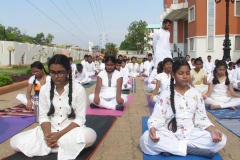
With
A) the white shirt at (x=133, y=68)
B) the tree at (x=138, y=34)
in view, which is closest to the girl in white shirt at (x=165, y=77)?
the white shirt at (x=133, y=68)

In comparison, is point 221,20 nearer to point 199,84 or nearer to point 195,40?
point 195,40

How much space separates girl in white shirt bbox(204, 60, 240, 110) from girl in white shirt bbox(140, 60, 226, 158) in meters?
3.00

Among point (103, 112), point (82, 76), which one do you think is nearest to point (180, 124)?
point (103, 112)

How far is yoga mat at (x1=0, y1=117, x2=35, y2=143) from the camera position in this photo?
4.34 metres

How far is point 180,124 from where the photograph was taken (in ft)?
11.0

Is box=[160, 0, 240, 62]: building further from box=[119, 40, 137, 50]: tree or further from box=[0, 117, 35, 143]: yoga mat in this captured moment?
box=[119, 40, 137, 50]: tree

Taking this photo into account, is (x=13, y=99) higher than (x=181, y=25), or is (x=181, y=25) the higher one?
(x=181, y=25)

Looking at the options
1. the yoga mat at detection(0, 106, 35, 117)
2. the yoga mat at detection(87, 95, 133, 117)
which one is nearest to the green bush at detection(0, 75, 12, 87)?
the yoga mat at detection(0, 106, 35, 117)

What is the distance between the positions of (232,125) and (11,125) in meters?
3.79

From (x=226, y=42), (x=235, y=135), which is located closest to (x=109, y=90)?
(x=235, y=135)

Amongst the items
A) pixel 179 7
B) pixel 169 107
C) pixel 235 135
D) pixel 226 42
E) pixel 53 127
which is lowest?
pixel 235 135

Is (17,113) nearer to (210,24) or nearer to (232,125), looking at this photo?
(232,125)

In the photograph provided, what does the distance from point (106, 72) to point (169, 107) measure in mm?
3108

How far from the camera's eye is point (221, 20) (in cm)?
2073
